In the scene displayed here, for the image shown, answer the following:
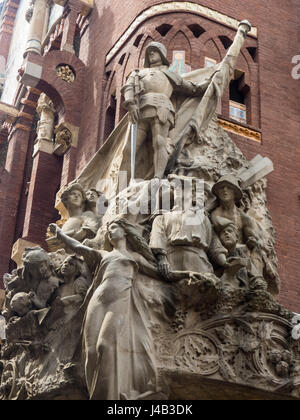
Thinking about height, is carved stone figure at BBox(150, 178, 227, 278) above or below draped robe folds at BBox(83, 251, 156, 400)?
above

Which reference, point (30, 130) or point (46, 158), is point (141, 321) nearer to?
point (46, 158)

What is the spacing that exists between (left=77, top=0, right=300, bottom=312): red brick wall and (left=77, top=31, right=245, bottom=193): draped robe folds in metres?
1.60

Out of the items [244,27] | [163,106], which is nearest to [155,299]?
[163,106]

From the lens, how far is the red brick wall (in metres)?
15.4

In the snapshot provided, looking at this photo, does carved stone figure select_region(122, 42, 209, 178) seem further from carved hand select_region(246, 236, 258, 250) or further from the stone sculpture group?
carved hand select_region(246, 236, 258, 250)

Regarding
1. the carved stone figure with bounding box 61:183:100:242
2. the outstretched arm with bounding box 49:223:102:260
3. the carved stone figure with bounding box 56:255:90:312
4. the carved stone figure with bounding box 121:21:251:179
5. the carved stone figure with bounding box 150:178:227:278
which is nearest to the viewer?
the carved stone figure with bounding box 150:178:227:278

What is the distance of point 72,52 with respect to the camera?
68.5 ft

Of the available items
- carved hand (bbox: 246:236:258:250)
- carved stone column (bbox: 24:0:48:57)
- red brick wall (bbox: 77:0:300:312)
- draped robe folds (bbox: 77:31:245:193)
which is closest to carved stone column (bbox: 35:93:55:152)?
red brick wall (bbox: 77:0:300:312)

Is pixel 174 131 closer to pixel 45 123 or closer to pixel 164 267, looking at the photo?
pixel 164 267

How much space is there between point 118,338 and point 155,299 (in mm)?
797

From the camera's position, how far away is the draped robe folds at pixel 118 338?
33.9ft

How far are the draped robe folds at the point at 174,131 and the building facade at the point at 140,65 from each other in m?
1.46

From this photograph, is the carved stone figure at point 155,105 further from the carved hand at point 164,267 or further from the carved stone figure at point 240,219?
the carved hand at point 164,267
